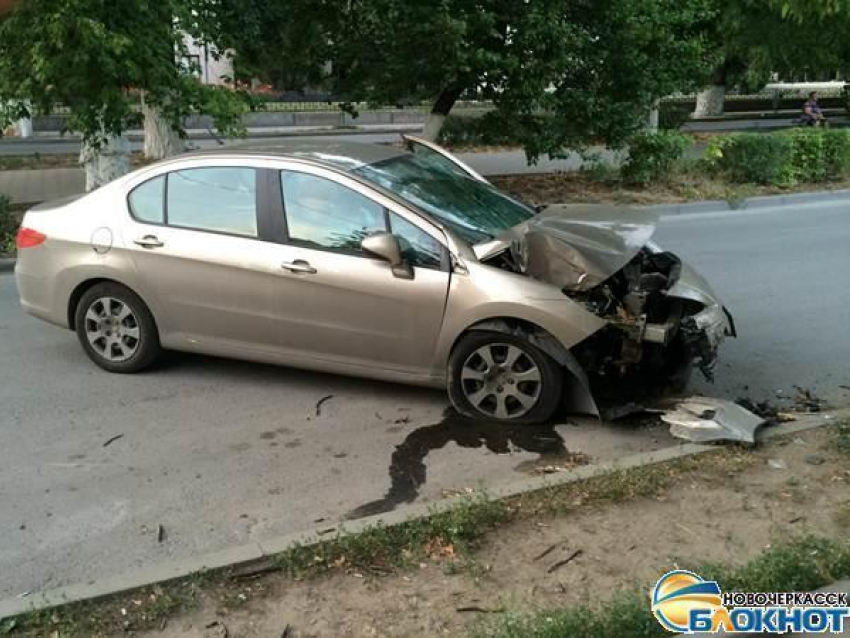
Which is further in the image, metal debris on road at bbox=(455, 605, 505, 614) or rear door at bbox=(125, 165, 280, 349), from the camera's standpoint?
rear door at bbox=(125, 165, 280, 349)

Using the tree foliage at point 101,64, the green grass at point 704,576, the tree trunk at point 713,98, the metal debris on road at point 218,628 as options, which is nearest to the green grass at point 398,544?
the metal debris on road at point 218,628

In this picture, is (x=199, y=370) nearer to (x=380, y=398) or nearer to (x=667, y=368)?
(x=380, y=398)

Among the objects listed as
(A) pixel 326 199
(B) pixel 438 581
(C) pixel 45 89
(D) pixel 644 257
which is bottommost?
(B) pixel 438 581

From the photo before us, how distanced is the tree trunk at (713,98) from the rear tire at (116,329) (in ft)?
118

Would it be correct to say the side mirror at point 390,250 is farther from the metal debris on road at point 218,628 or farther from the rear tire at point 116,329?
the metal debris on road at point 218,628

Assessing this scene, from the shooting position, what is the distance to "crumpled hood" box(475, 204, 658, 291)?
4.86m

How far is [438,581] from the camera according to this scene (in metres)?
3.38

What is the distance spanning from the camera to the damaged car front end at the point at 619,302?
4902 millimetres

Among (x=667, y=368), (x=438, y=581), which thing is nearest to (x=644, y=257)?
(x=667, y=368)

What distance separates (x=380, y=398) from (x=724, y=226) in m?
8.69

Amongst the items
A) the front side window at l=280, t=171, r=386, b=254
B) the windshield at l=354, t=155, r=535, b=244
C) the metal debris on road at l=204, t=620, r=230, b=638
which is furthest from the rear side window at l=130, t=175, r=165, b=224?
the metal debris on road at l=204, t=620, r=230, b=638

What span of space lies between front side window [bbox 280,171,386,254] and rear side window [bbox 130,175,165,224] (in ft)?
3.09

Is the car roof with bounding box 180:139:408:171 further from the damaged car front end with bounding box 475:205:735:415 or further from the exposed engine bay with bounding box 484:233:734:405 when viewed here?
the exposed engine bay with bounding box 484:233:734:405

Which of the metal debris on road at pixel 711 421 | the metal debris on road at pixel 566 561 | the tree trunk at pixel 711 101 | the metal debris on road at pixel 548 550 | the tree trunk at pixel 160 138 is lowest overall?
the metal debris on road at pixel 566 561
